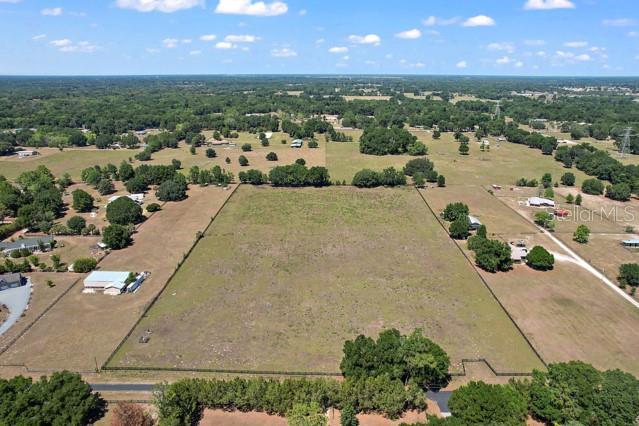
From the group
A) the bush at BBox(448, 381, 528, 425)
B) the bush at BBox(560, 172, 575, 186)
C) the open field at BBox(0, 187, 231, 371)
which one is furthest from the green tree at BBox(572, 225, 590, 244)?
the open field at BBox(0, 187, 231, 371)

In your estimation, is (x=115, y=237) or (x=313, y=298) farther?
(x=115, y=237)

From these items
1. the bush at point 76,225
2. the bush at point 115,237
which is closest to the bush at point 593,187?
the bush at point 115,237

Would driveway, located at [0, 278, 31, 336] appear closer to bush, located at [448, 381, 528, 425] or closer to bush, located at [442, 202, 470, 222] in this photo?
bush, located at [448, 381, 528, 425]

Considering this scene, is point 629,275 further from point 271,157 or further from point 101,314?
point 271,157

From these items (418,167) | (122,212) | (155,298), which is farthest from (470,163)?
(155,298)

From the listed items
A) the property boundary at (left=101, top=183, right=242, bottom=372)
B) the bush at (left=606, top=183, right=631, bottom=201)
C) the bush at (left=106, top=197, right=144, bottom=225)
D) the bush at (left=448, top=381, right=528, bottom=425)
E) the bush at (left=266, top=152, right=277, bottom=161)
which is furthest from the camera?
the bush at (left=266, top=152, right=277, bottom=161)
